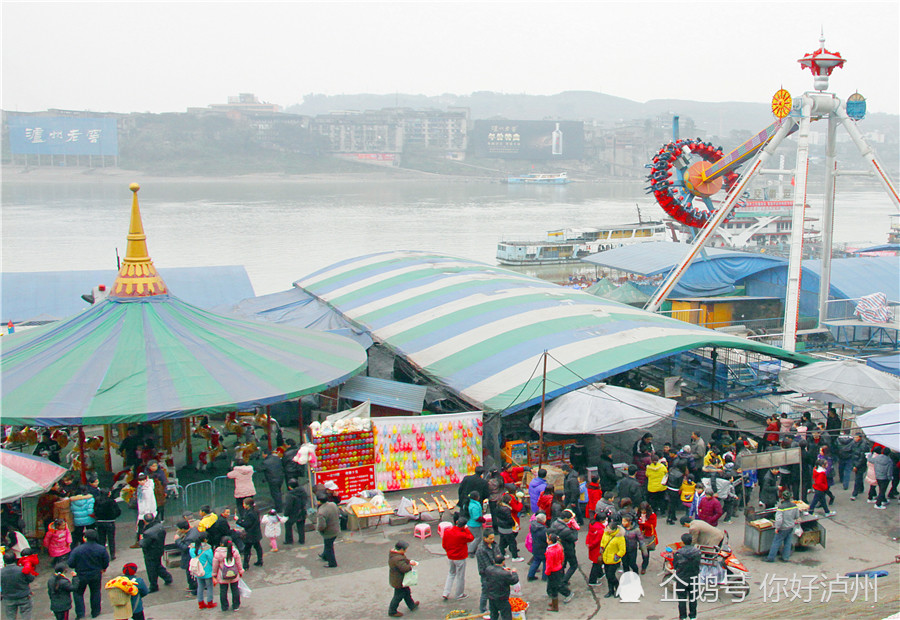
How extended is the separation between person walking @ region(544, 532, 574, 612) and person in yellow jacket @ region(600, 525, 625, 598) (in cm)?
59

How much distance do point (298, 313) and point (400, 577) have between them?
532 inches

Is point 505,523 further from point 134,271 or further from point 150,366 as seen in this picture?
point 134,271

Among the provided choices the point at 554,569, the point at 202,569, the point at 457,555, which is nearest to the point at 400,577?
the point at 457,555

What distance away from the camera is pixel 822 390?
48.0 ft

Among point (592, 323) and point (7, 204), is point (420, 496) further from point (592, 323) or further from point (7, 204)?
point (7, 204)

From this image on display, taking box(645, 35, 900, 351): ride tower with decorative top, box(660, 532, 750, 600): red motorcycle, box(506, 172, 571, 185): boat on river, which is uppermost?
box(506, 172, 571, 185): boat on river

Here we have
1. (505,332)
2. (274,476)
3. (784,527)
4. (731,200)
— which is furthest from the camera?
(731,200)

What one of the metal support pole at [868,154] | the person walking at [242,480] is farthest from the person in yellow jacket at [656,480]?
the metal support pole at [868,154]

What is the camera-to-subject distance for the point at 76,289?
2686cm

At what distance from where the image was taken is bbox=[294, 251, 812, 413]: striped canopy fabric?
1430cm

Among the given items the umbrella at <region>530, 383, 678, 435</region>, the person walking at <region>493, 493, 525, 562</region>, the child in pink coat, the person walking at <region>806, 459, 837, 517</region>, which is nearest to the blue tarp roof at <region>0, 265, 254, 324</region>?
the umbrella at <region>530, 383, 678, 435</region>

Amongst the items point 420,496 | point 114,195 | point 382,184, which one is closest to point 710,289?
point 420,496

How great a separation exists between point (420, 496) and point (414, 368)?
365 centimetres

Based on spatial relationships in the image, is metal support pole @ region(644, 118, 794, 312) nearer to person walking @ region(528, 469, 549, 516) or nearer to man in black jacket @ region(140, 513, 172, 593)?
person walking @ region(528, 469, 549, 516)
